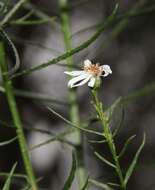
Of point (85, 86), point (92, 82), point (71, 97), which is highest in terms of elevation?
point (85, 86)

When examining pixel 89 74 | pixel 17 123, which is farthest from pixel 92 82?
pixel 17 123

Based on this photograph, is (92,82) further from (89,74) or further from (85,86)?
(85,86)

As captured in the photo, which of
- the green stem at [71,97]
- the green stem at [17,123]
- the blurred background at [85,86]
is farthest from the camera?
the blurred background at [85,86]

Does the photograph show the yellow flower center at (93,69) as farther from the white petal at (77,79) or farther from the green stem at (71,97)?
the green stem at (71,97)

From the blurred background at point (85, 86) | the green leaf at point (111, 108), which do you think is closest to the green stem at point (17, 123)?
the green leaf at point (111, 108)

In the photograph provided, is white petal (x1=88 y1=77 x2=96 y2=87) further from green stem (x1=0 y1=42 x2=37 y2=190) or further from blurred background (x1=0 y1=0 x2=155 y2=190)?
blurred background (x1=0 y1=0 x2=155 y2=190)

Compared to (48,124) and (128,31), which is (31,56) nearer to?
(48,124)

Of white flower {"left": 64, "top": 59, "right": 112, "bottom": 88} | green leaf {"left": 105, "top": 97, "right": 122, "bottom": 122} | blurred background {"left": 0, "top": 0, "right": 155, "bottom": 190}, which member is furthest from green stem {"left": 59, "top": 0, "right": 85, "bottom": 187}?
blurred background {"left": 0, "top": 0, "right": 155, "bottom": 190}

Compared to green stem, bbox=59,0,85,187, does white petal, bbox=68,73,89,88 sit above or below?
below
